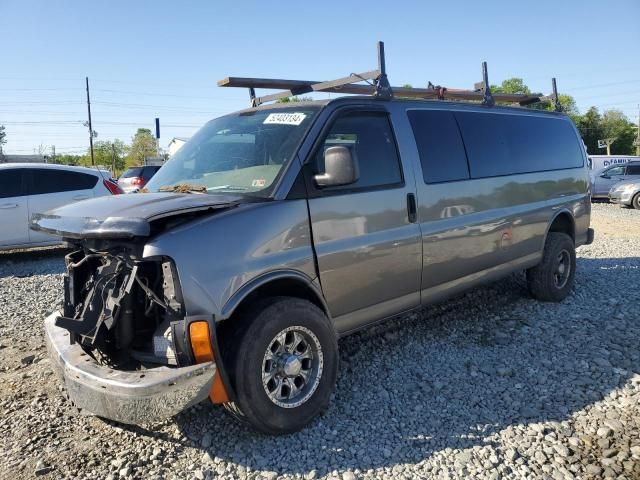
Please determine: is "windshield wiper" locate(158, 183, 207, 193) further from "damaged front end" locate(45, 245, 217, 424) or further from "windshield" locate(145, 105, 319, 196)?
"damaged front end" locate(45, 245, 217, 424)

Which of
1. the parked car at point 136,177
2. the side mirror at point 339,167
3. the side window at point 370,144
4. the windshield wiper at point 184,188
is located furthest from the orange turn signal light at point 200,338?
the parked car at point 136,177

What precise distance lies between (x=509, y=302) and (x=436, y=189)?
2.41 metres

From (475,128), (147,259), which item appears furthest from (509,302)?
(147,259)

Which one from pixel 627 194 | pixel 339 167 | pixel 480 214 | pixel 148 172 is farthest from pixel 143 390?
pixel 627 194

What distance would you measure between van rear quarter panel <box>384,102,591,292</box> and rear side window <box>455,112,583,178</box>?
0.31 feet

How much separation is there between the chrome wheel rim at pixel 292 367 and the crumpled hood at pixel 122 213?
0.94m

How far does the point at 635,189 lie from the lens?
1812cm

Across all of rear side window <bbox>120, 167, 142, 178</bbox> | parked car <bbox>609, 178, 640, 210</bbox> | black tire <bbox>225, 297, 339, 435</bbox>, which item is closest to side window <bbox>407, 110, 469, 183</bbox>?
black tire <bbox>225, 297, 339, 435</bbox>

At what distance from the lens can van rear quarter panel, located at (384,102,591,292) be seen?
427cm

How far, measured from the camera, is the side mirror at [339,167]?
134 inches

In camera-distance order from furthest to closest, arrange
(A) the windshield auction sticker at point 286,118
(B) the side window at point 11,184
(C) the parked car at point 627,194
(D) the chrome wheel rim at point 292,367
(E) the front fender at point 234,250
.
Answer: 1. (C) the parked car at point 627,194
2. (B) the side window at point 11,184
3. (A) the windshield auction sticker at point 286,118
4. (D) the chrome wheel rim at point 292,367
5. (E) the front fender at point 234,250

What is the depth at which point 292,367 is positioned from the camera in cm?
326

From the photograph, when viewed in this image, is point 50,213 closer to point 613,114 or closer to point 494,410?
point 494,410

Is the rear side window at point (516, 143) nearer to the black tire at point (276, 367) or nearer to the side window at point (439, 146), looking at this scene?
the side window at point (439, 146)
